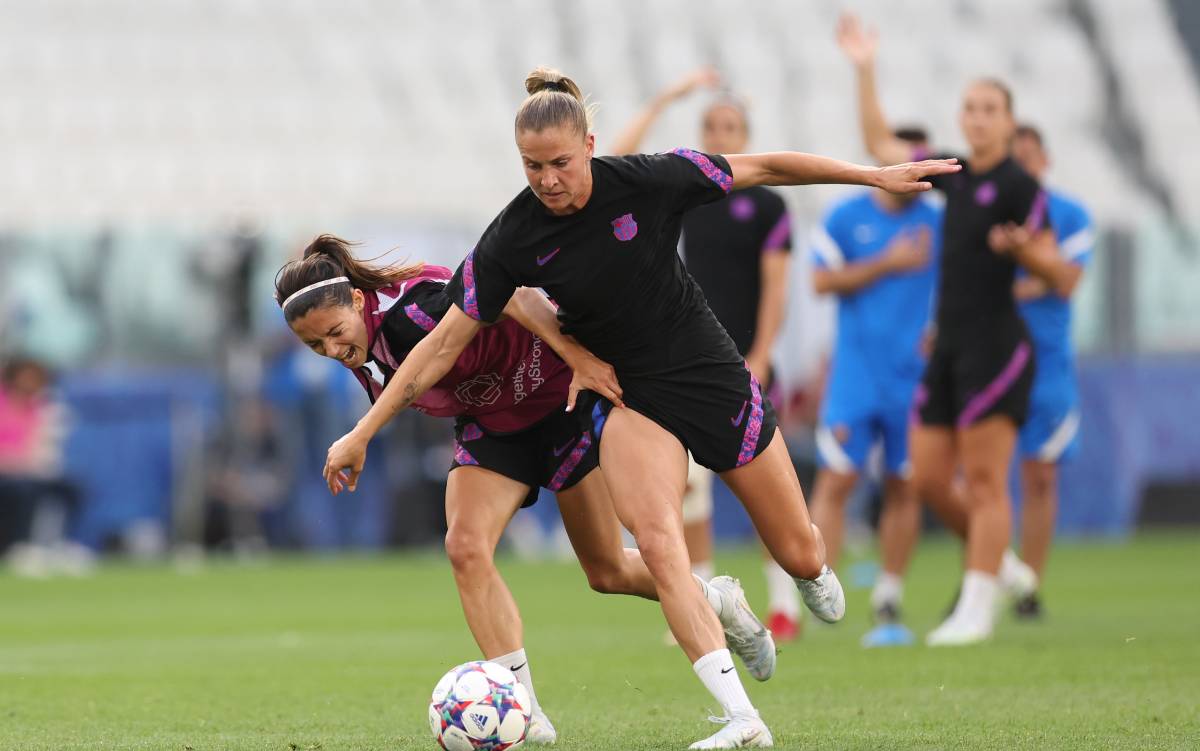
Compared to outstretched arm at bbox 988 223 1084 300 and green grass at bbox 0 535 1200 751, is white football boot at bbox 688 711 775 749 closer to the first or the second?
green grass at bbox 0 535 1200 751

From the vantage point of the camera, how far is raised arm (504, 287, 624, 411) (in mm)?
5801

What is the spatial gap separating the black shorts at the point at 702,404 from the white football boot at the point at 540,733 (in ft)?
3.15

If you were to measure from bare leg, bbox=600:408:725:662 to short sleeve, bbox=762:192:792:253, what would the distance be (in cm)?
342

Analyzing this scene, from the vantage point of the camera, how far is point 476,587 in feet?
19.6

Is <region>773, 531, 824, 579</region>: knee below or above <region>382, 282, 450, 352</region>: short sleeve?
below

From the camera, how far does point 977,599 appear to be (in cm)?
862

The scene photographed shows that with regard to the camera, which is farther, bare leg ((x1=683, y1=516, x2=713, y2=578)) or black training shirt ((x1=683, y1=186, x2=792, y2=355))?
bare leg ((x1=683, y1=516, x2=713, y2=578))

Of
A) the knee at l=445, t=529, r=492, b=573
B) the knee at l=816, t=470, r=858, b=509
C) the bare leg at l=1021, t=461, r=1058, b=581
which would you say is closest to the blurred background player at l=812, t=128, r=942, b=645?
the knee at l=816, t=470, r=858, b=509

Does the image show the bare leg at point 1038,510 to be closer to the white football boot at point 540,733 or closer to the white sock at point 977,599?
the white sock at point 977,599

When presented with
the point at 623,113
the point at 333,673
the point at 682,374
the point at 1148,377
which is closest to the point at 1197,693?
the point at 682,374

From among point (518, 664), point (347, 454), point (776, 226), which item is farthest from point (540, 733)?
point (776, 226)

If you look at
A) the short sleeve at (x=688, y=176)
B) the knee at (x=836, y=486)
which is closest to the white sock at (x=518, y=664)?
the short sleeve at (x=688, y=176)

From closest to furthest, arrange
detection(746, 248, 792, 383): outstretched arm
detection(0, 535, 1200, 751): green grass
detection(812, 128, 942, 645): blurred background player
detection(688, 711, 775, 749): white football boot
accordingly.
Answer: detection(688, 711, 775, 749): white football boot → detection(0, 535, 1200, 751): green grass → detection(746, 248, 792, 383): outstretched arm → detection(812, 128, 942, 645): blurred background player

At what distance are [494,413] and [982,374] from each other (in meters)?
3.36
